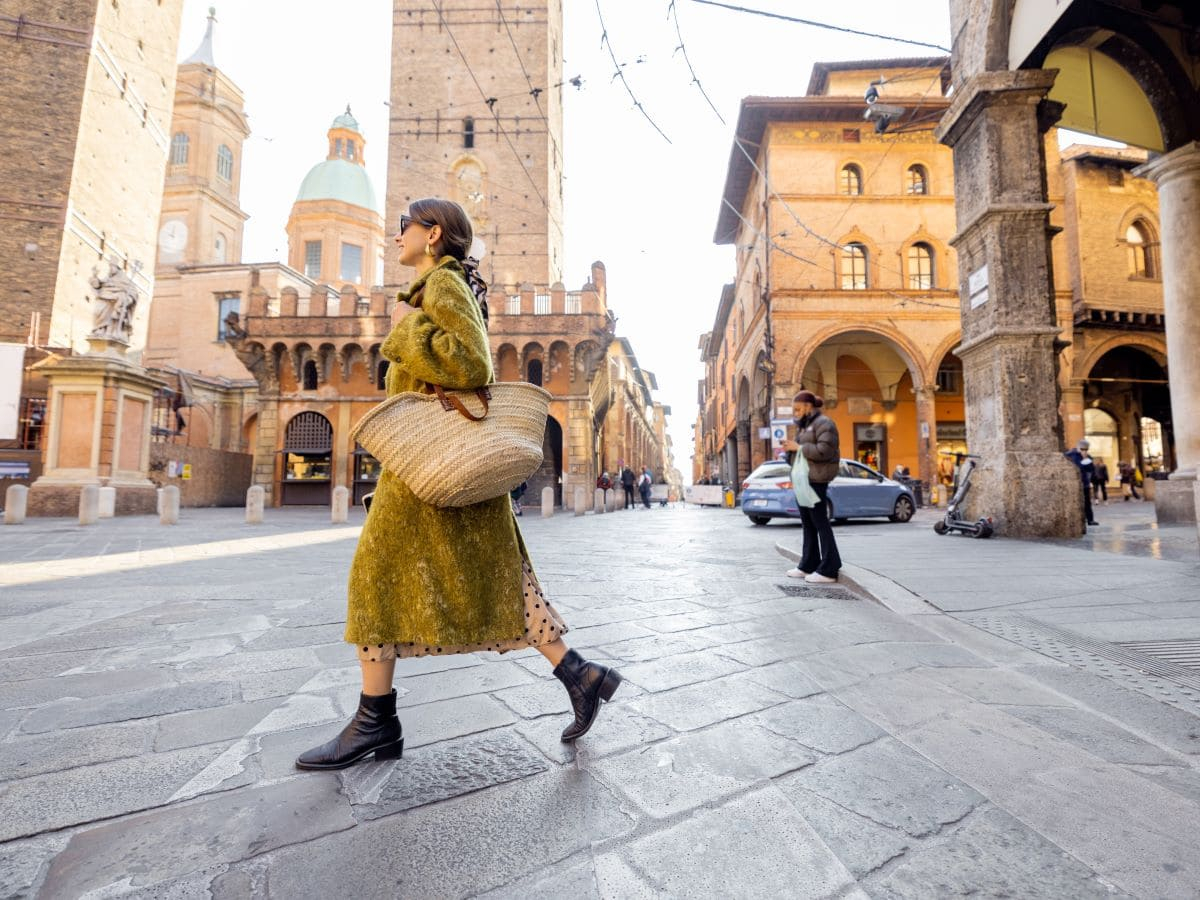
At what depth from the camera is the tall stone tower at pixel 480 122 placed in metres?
29.5

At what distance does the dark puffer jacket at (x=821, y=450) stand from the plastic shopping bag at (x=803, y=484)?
54 millimetres

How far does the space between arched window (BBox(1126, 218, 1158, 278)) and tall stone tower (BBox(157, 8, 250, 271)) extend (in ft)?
169

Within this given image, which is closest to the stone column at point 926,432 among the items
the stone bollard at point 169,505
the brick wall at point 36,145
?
the stone bollard at point 169,505

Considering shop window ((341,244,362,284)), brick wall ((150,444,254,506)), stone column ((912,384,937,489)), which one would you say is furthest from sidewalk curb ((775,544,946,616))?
shop window ((341,244,362,284))

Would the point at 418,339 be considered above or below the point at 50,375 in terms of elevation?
below

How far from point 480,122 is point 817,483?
30.1 m

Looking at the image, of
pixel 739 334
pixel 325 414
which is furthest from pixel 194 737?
pixel 739 334

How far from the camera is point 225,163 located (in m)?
46.9

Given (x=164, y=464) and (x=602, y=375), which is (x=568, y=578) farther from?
(x=602, y=375)

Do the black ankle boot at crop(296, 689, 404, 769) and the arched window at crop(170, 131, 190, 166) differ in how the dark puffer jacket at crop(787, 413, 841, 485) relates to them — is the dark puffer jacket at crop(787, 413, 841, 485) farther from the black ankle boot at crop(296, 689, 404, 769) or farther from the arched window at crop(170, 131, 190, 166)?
the arched window at crop(170, 131, 190, 166)

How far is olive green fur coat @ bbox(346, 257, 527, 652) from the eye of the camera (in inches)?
70.7

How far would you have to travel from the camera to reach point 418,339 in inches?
71.7

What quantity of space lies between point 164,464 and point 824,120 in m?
25.7

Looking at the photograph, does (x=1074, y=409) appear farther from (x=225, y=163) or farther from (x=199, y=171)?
(x=225, y=163)
